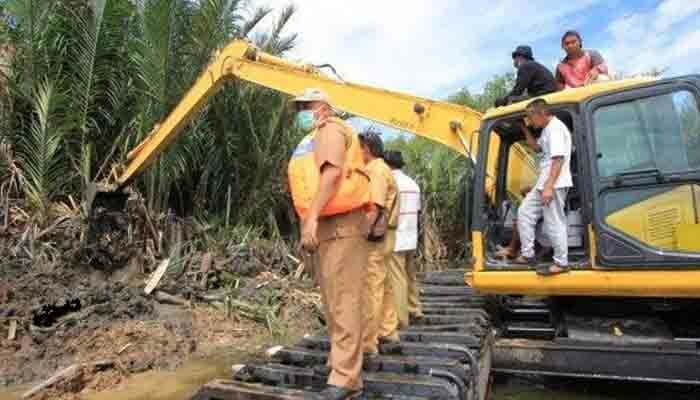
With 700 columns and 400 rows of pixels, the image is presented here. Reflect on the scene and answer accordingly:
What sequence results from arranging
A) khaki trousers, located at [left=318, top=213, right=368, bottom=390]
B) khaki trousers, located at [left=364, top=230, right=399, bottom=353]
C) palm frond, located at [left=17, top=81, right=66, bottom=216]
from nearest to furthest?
khaki trousers, located at [left=318, top=213, right=368, bottom=390] < khaki trousers, located at [left=364, top=230, right=399, bottom=353] < palm frond, located at [left=17, top=81, right=66, bottom=216]

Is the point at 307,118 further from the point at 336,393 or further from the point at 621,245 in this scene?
the point at 621,245

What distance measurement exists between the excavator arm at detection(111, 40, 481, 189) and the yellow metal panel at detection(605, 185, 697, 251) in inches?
63.2

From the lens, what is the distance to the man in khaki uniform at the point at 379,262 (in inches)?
163

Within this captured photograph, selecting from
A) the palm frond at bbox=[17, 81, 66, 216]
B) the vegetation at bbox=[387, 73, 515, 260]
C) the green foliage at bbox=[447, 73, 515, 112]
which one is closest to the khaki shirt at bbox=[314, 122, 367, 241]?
the palm frond at bbox=[17, 81, 66, 216]

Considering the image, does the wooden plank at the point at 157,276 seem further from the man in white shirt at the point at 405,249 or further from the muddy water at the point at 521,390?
the man in white shirt at the point at 405,249

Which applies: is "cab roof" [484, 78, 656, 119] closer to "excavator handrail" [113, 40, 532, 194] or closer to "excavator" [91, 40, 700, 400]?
"excavator" [91, 40, 700, 400]

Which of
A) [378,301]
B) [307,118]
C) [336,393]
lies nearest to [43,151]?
[378,301]

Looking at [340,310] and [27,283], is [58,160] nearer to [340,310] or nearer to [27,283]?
[27,283]

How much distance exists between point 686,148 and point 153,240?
6.95m

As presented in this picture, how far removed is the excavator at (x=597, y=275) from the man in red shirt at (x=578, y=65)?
26.3 inches

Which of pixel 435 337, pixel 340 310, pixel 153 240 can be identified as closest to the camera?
A: pixel 340 310

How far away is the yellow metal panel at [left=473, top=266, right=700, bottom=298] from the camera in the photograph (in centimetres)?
423

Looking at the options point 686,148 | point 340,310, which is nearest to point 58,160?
point 340,310

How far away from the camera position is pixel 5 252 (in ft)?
24.9
